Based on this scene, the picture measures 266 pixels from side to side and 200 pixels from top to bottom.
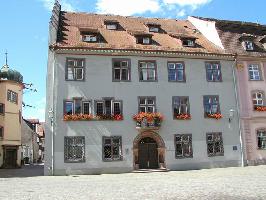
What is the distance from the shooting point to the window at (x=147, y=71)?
29.2 m

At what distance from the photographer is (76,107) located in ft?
89.7

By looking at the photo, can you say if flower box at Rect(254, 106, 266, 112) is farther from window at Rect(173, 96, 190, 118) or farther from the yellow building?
the yellow building

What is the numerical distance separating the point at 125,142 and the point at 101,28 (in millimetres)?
10744

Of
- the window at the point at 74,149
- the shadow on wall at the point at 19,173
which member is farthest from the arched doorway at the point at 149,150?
the shadow on wall at the point at 19,173

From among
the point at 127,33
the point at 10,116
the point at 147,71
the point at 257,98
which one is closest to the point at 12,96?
the point at 10,116

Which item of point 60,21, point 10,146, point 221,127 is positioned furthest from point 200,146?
point 10,146

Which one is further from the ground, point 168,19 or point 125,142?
point 168,19

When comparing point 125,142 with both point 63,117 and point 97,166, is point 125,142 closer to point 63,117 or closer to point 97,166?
point 97,166

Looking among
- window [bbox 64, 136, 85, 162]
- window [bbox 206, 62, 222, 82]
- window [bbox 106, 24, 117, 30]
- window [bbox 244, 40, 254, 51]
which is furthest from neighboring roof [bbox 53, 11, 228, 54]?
window [bbox 64, 136, 85, 162]

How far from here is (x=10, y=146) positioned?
43156 mm

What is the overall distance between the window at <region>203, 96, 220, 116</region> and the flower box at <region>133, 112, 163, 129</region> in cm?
452

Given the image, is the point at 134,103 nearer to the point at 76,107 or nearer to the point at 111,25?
the point at 76,107

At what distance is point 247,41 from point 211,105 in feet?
25.4

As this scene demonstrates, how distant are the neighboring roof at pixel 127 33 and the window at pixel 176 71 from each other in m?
1.15
